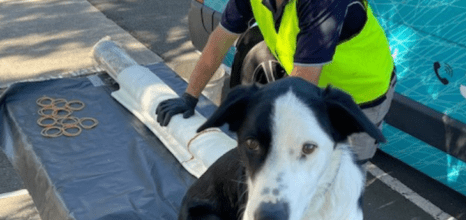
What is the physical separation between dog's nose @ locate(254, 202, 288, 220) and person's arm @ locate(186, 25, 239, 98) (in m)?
1.64

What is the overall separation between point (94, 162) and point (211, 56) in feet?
2.94

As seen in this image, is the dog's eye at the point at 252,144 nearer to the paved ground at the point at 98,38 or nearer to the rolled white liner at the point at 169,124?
the rolled white liner at the point at 169,124

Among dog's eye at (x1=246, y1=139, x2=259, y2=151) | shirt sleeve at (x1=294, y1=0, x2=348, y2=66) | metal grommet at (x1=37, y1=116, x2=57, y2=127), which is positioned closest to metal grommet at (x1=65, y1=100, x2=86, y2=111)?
metal grommet at (x1=37, y1=116, x2=57, y2=127)

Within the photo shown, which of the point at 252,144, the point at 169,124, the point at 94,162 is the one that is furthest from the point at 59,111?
the point at 252,144

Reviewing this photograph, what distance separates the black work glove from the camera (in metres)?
3.62

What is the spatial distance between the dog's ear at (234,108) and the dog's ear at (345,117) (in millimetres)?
278

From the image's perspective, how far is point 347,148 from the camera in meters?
2.30

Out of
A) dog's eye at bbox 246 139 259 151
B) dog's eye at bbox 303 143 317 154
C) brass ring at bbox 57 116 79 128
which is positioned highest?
dog's eye at bbox 303 143 317 154

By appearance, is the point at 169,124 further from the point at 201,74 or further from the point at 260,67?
the point at 260,67

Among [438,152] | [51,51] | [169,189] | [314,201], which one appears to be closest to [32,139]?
[169,189]

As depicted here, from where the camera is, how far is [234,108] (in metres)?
2.25

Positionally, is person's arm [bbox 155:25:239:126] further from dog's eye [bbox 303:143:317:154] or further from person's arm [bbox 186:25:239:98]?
dog's eye [bbox 303:143:317:154]

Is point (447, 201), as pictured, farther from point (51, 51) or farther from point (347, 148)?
point (51, 51)

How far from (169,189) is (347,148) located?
1299mm
